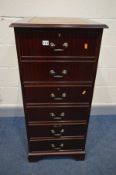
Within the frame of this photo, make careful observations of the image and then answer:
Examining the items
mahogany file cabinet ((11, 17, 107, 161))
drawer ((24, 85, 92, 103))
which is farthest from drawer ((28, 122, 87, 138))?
drawer ((24, 85, 92, 103))

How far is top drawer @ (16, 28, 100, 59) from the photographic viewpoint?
0.97 metres

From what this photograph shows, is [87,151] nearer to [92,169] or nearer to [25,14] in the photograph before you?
[92,169]

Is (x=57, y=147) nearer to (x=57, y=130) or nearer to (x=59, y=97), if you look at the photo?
(x=57, y=130)

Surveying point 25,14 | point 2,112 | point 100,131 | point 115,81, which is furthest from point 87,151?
point 25,14

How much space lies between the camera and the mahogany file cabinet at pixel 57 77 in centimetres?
98

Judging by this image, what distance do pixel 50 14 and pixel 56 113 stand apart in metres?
0.86

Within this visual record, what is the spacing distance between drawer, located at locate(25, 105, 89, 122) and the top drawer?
1.26 ft

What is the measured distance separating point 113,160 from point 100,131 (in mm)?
368

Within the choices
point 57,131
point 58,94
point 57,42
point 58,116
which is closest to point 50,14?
point 57,42

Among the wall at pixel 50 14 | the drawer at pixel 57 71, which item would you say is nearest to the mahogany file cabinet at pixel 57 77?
the drawer at pixel 57 71

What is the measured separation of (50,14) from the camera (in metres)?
1.54

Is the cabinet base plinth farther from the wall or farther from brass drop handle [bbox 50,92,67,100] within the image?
the wall

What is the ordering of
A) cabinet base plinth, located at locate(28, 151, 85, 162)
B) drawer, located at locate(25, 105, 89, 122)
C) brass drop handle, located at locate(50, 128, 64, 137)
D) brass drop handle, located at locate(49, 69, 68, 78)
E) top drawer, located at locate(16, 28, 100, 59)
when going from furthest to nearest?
cabinet base plinth, located at locate(28, 151, 85, 162) < brass drop handle, located at locate(50, 128, 64, 137) < drawer, located at locate(25, 105, 89, 122) < brass drop handle, located at locate(49, 69, 68, 78) < top drawer, located at locate(16, 28, 100, 59)

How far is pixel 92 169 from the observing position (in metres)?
1.44
